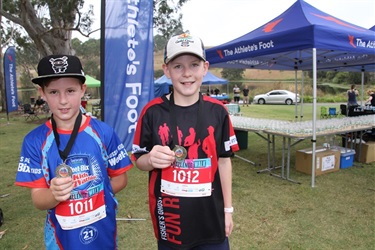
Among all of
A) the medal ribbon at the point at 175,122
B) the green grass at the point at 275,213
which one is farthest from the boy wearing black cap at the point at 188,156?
the green grass at the point at 275,213

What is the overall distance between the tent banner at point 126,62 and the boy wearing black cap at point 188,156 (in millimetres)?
1972

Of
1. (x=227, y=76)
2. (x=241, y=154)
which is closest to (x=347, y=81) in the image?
(x=227, y=76)

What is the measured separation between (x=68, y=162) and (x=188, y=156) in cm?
60

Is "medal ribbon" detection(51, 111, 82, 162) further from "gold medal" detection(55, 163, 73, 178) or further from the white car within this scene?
the white car

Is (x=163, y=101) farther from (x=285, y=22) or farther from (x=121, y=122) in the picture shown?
(x=285, y=22)

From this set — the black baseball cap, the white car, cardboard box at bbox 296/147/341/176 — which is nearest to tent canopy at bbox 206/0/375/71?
cardboard box at bbox 296/147/341/176

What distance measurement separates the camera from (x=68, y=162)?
1.45m

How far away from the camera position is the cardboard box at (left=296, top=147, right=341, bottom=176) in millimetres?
5355

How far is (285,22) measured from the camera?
531 centimetres

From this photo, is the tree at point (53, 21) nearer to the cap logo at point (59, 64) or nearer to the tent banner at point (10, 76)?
the tent banner at point (10, 76)

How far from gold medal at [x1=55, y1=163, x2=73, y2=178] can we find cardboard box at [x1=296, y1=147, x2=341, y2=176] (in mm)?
4904

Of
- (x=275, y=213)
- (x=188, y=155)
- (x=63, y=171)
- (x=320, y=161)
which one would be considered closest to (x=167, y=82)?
(x=320, y=161)

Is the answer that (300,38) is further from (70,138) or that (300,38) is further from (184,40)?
(70,138)

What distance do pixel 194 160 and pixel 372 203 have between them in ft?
12.1
